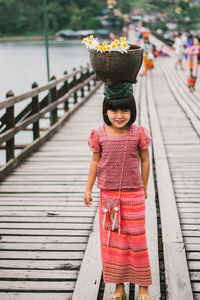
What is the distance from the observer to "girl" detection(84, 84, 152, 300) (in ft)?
9.32

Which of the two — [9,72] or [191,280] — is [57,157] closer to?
[191,280]

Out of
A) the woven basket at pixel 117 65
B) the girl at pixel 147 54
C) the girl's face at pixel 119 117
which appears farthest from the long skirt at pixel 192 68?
the girl's face at pixel 119 117

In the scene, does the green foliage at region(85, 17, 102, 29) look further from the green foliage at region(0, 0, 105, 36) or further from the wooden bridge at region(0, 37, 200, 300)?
the wooden bridge at region(0, 37, 200, 300)

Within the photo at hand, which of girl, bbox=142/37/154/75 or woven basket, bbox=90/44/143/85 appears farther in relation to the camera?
girl, bbox=142/37/154/75

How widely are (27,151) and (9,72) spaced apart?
166 feet

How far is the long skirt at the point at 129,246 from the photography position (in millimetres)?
2848

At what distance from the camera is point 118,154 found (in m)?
2.85

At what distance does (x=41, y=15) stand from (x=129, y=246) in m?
130

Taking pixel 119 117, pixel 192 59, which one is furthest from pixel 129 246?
pixel 192 59

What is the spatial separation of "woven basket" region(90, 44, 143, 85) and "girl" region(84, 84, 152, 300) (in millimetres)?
81

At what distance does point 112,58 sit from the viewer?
2811 mm

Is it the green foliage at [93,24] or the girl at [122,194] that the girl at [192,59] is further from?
the green foliage at [93,24]

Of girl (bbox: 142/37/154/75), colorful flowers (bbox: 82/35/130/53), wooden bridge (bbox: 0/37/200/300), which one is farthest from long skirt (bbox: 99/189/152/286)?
girl (bbox: 142/37/154/75)

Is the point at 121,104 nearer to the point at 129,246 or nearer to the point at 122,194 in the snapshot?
the point at 122,194
